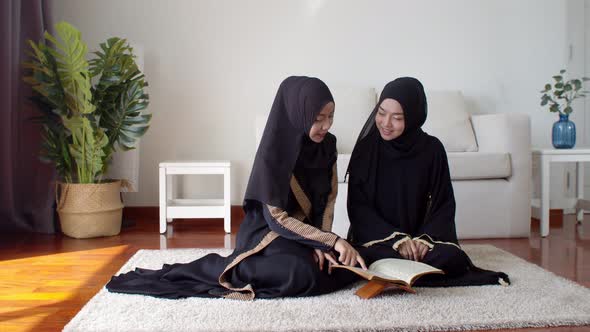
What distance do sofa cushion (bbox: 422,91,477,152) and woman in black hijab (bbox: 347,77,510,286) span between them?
1.24 metres

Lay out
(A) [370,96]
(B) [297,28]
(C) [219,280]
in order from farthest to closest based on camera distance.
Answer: (B) [297,28], (A) [370,96], (C) [219,280]

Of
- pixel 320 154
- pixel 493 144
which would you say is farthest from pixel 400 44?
pixel 320 154

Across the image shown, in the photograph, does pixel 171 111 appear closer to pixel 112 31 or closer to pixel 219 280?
pixel 112 31

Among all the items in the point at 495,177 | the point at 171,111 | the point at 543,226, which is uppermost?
the point at 171,111

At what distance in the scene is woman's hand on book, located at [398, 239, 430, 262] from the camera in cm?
206

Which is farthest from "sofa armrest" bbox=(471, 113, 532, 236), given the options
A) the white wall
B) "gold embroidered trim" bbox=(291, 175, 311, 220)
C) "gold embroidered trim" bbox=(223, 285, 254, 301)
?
"gold embroidered trim" bbox=(223, 285, 254, 301)

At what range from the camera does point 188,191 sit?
386 centimetres

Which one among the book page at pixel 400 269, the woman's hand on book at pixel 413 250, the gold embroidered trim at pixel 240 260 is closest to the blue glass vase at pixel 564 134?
the woman's hand on book at pixel 413 250

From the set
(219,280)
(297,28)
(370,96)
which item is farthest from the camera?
(297,28)

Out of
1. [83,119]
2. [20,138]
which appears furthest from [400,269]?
[20,138]

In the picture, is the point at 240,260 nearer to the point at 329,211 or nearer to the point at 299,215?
the point at 299,215

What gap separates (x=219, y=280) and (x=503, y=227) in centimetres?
185

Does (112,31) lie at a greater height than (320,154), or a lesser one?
greater

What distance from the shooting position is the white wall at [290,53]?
382 cm
